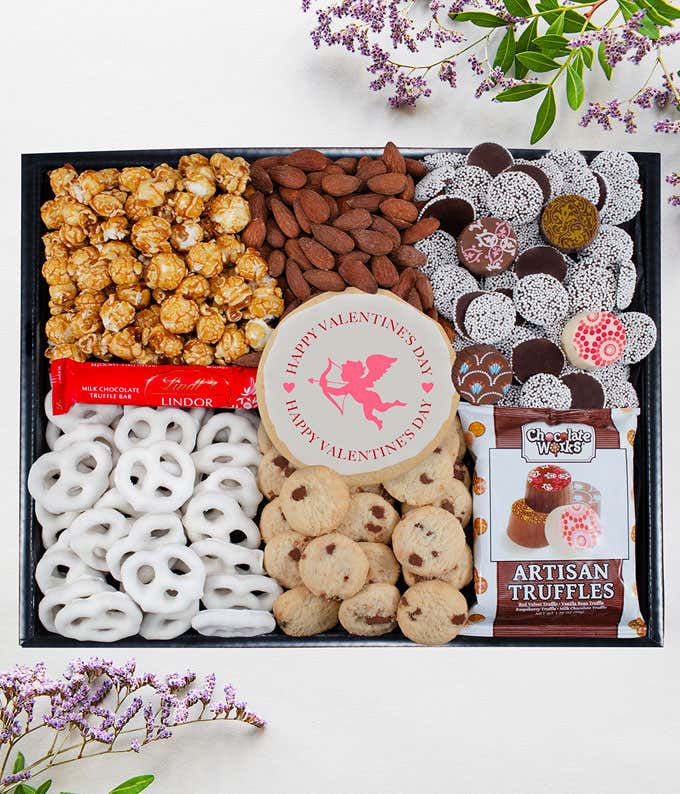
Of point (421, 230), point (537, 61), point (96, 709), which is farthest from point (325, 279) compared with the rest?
point (96, 709)

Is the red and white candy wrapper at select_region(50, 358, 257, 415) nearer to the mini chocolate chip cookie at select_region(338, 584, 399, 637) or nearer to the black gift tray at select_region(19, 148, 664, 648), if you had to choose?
the black gift tray at select_region(19, 148, 664, 648)

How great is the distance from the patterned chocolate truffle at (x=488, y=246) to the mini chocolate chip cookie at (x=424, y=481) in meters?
0.47

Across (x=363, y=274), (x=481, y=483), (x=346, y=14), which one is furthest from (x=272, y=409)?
(x=346, y=14)

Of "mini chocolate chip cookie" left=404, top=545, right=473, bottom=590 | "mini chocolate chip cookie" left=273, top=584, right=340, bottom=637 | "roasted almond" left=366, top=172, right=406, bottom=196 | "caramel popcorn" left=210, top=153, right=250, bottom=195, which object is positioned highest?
"caramel popcorn" left=210, top=153, right=250, bottom=195

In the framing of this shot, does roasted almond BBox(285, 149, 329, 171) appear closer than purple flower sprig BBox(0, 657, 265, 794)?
No

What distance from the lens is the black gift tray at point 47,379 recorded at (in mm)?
1934

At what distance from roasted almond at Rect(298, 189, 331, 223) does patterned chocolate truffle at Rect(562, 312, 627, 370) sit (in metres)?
0.66

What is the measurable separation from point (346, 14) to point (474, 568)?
140 cm

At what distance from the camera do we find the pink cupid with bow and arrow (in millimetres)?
1904

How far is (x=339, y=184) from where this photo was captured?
1901 millimetres

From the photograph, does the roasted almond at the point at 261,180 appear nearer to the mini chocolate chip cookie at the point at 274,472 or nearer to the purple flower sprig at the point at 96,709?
the mini chocolate chip cookie at the point at 274,472

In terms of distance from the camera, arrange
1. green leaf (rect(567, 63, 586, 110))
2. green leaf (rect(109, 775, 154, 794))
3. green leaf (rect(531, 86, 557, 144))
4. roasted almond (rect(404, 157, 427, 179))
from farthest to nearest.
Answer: roasted almond (rect(404, 157, 427, 179)) < green leaf (rect(531, 86, 557, 144)) < green leaf (rect(567, 63, 586, 110)) < green leaf (rect(109, 775, 154, 794))

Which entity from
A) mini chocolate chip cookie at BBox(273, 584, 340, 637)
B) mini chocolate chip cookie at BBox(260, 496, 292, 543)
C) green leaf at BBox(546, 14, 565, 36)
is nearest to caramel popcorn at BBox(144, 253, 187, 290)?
mini chocolate chip cookie at BBox(260, 496, 292, 543)

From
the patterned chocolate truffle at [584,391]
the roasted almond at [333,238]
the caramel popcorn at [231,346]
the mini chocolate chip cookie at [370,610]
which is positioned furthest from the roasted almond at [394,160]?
the mini chocolate chip cookie at [370,610]
